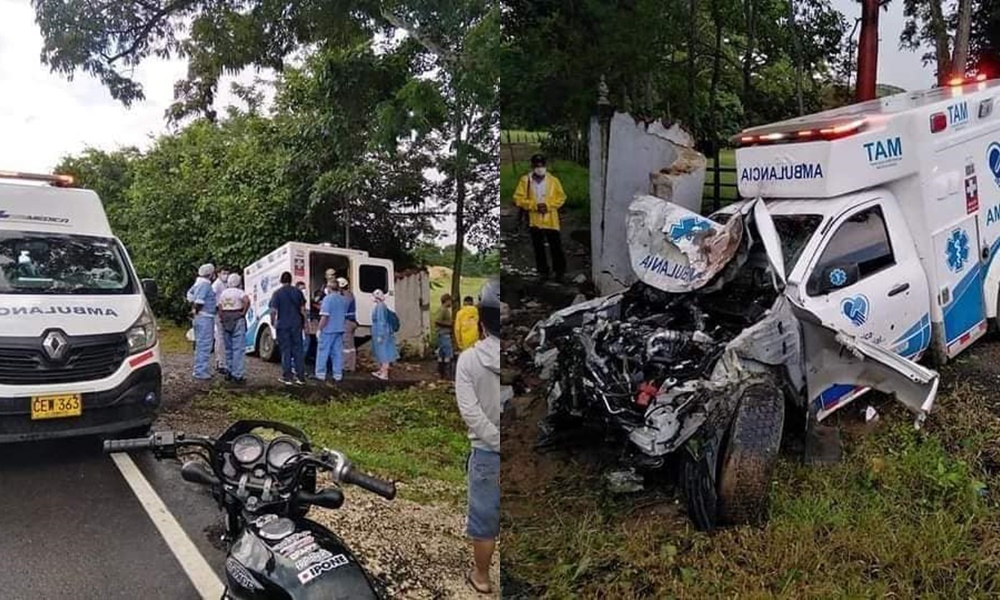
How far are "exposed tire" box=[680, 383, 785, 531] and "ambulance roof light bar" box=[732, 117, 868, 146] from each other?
1.87ft

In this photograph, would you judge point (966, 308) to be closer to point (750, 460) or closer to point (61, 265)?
point (750, 460)

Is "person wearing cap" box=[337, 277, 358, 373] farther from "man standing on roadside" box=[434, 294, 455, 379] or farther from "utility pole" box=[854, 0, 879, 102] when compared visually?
"utility pole" box=[854, 0, 879, 102]

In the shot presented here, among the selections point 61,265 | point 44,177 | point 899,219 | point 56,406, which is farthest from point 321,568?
point 899,219

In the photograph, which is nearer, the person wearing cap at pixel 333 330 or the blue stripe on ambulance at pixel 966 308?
the person wearing cap at pixel 333 330

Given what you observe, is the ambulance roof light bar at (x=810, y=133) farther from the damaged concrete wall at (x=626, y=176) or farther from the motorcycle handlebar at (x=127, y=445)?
the motorcycle handlebar at (x=127, y=445)

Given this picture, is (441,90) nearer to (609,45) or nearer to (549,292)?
(609,45)

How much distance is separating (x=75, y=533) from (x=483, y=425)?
649 mm

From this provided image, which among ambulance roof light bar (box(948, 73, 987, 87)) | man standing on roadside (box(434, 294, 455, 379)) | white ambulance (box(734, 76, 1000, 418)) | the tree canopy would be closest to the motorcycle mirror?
man standing on roadside (box(434, 294, 455, 379))

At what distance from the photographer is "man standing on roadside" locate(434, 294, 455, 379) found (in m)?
1.36

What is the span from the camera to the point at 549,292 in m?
1.50

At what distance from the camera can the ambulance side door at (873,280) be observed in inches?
78.2

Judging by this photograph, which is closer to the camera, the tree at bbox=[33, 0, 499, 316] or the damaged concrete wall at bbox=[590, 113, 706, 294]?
the tree at bbox=[33, 0, 499, 316]

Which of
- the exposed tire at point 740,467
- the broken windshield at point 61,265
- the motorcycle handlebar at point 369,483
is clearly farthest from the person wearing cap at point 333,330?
the exposed tire at point 740,467

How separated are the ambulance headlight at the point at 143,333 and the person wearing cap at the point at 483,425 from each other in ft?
1.70
